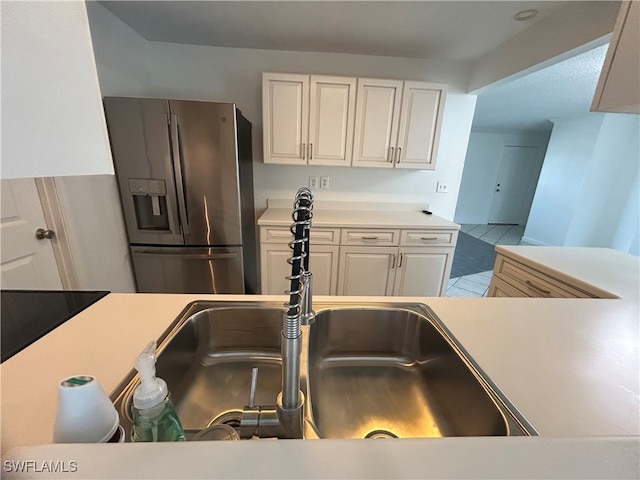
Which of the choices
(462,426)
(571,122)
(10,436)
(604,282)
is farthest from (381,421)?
(571,122)

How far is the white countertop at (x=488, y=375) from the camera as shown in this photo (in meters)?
0.32

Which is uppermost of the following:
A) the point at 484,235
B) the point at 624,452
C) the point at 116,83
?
the point at 116,83

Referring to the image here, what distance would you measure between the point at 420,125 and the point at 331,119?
0.79m

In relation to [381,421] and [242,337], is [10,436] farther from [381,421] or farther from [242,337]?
[381,421]

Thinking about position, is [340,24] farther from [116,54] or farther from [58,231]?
[58,231]

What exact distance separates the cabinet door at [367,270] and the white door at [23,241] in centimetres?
199

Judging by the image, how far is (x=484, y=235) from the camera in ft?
18.6

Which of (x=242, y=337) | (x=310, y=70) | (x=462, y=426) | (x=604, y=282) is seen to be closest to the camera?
(x=462, y=426)

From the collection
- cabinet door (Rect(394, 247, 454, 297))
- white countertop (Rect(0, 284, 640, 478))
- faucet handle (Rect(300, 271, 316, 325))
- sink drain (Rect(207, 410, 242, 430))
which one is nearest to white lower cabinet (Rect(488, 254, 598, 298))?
white countertop (Rect(0, 284, 640, 478))

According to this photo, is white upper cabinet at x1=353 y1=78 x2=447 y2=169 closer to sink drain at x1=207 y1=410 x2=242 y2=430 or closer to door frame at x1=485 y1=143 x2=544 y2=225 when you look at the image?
sink drain at x1=207 y1=410 x2=242 y2=430

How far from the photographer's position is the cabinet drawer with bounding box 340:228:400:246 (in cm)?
222

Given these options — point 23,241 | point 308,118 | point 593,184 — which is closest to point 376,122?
point 308,118

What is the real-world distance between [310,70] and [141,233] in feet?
6.58

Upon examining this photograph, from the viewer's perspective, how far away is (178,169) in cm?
184
